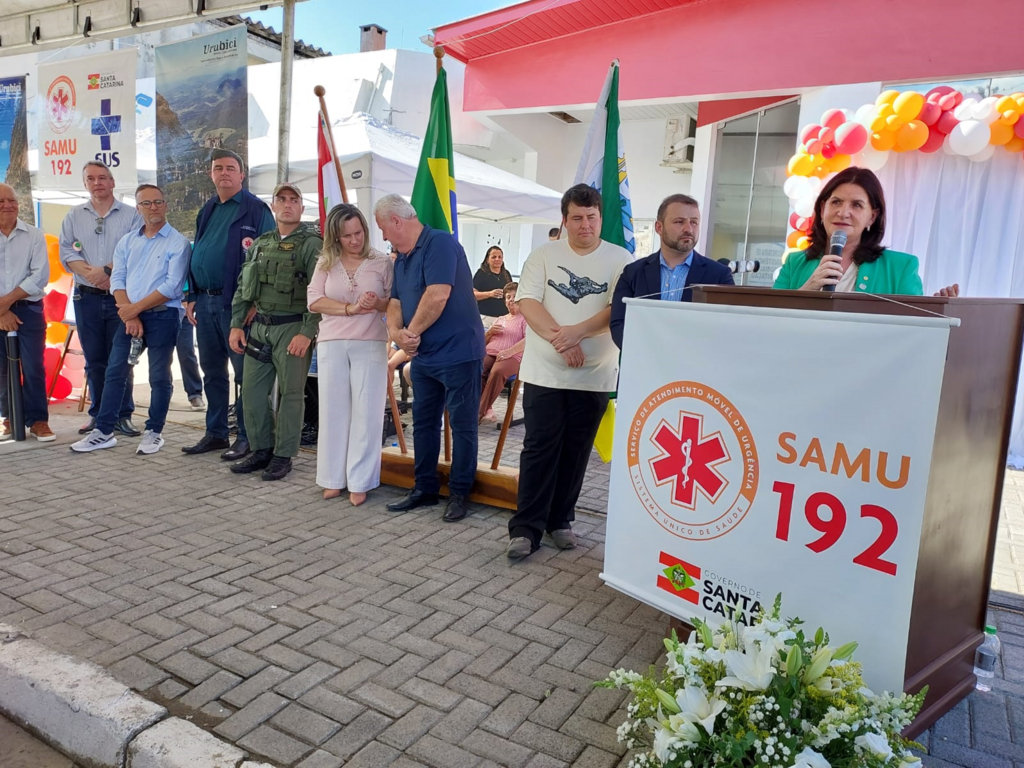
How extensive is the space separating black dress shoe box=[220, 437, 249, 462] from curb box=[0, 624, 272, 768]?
2845mm

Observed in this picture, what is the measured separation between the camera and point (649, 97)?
934 centimetres

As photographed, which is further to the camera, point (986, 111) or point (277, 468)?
point (986, 111)

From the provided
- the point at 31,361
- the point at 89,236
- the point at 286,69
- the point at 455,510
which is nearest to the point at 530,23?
the point at 286,69

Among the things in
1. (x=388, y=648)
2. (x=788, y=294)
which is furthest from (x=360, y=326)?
(x=788, y=294)

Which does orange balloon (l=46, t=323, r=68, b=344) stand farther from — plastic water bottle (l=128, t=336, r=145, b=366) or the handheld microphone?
the handheld microphone

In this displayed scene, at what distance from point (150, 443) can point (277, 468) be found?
1278mm

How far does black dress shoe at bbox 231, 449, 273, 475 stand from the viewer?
5.25m

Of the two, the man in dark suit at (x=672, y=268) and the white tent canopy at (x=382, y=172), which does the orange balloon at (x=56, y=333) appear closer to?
the white tent canopy at (x=382, y=172)

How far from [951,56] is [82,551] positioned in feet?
27.1

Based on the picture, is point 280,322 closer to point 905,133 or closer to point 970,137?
point 905,133

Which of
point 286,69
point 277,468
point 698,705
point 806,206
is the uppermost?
point 286,69

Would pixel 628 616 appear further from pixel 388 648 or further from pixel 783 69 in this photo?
pixel 783 69

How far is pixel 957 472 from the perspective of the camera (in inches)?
89.0

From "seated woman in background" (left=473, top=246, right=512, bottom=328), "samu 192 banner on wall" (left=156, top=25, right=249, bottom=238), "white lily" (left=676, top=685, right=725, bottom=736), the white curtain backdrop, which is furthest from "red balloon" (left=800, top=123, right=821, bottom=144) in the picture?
"white lily" (left=676, top=685, right=725, bottom=736)
